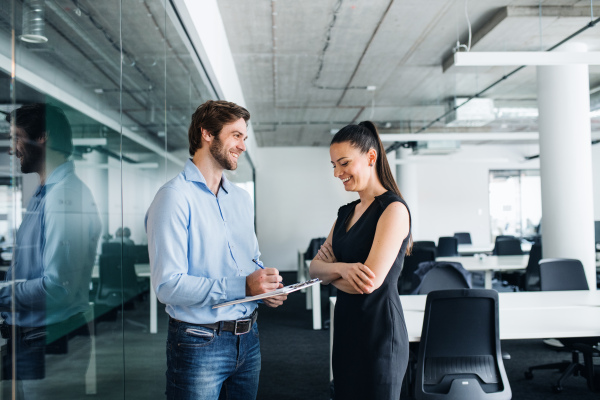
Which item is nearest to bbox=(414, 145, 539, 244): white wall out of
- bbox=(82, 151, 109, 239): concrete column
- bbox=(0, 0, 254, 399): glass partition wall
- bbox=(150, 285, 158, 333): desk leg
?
bbox=(150, 285, 158, 333): desk leg

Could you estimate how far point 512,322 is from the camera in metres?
3.11

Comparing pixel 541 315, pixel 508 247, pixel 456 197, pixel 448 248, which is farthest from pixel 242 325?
pixel 456 197

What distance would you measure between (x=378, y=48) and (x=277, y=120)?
4547 millimetres

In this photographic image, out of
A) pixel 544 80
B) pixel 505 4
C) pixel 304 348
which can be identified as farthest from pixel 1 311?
pixel 544 80

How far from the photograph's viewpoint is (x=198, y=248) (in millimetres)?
1590

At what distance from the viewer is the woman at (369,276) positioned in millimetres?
1664

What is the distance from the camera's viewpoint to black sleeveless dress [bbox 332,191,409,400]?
5.45 ft

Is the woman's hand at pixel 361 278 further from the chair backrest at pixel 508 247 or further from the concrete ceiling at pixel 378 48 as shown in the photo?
the chair backrest at pixel 508 247

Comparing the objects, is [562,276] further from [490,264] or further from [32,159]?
[32,159]

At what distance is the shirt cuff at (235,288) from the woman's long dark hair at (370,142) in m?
0.64

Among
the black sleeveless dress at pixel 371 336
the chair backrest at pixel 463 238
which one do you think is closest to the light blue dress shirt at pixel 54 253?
the black sleeveless dress at pixel 371 336

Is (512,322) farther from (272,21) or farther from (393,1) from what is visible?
(272,21)

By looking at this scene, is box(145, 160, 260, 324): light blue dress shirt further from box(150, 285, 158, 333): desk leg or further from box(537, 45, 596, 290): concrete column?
box(537, 45, 596, 290): concrete column

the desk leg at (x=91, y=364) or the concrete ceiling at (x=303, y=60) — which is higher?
the concrete ceiling at (x=303, y=60)
